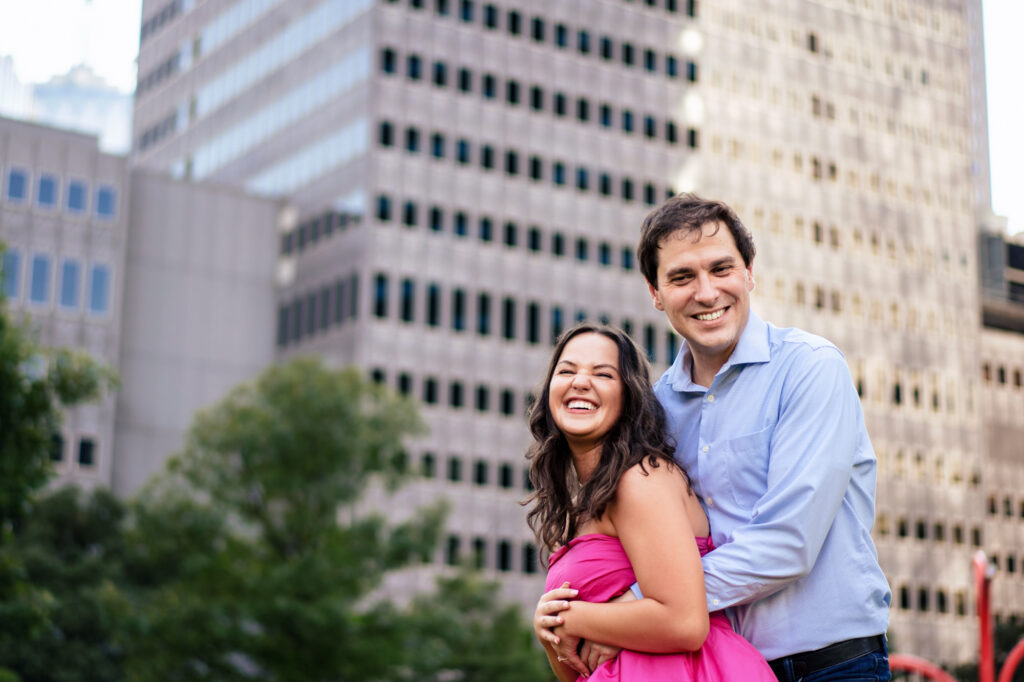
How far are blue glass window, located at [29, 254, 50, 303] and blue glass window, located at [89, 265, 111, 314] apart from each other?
1967mm

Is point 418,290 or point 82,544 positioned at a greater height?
point 418,290

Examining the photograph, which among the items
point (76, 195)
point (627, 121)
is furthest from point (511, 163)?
point (76, 195)

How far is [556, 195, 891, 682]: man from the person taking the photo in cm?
440

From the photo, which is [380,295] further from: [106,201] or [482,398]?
[106,201]

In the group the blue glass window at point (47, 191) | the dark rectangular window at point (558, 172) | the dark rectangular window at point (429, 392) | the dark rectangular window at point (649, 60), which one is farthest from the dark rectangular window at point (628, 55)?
the blue glass window at point (47, 191)

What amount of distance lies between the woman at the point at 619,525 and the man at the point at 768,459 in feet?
0.33

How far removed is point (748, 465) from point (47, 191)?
206 feet

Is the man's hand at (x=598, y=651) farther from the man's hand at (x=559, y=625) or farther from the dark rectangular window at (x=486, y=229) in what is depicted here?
the dark rectangular window at (x=486, y=229)

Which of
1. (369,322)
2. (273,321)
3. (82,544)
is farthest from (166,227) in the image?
(82,544)

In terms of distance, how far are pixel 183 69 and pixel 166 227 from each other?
58.4 ft

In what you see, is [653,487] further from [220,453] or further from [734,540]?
[220,453]

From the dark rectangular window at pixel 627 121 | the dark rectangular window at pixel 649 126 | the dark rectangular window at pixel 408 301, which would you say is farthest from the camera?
the dark rectangular window at pixel 649 126

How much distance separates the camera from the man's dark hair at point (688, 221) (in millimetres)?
4777

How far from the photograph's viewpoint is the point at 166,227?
68.5 meters
